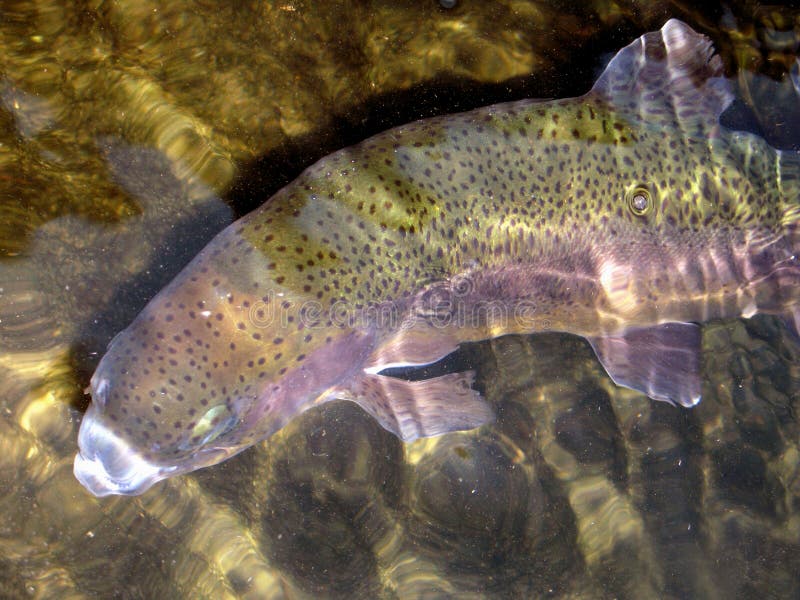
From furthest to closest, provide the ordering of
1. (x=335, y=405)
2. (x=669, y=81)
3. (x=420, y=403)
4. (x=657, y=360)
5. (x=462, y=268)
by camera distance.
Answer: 1. (x=657, y=360)
2. (x=335, y=405)
3. (x=420, y=403)
4. (x=669, y=81)
5. (x=462, y=268)

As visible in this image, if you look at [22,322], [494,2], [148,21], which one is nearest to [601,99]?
[494,2]

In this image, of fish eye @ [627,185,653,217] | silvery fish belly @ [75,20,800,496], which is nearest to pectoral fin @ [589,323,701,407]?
silvery fish belly @ [75,20,800,496]

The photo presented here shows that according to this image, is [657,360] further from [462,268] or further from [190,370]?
[190,370]

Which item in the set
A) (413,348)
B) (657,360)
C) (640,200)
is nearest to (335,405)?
(413,348)

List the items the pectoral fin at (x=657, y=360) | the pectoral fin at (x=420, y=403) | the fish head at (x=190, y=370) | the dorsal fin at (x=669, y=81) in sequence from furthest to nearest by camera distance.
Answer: the pectoral fin at (x=657, y=360), the pectoral fin at (x=420, y=403), the dorsal fin at (x=669, y=81), the fish head at (x=190, y=370)

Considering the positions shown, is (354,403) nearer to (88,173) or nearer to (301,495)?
(301,495)

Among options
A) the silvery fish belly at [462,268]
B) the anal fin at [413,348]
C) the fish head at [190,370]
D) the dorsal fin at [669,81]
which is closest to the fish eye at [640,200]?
the silvery fish belly at [462,268]

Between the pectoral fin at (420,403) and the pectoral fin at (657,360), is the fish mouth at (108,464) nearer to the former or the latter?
the pectoral fin at (420,403)
